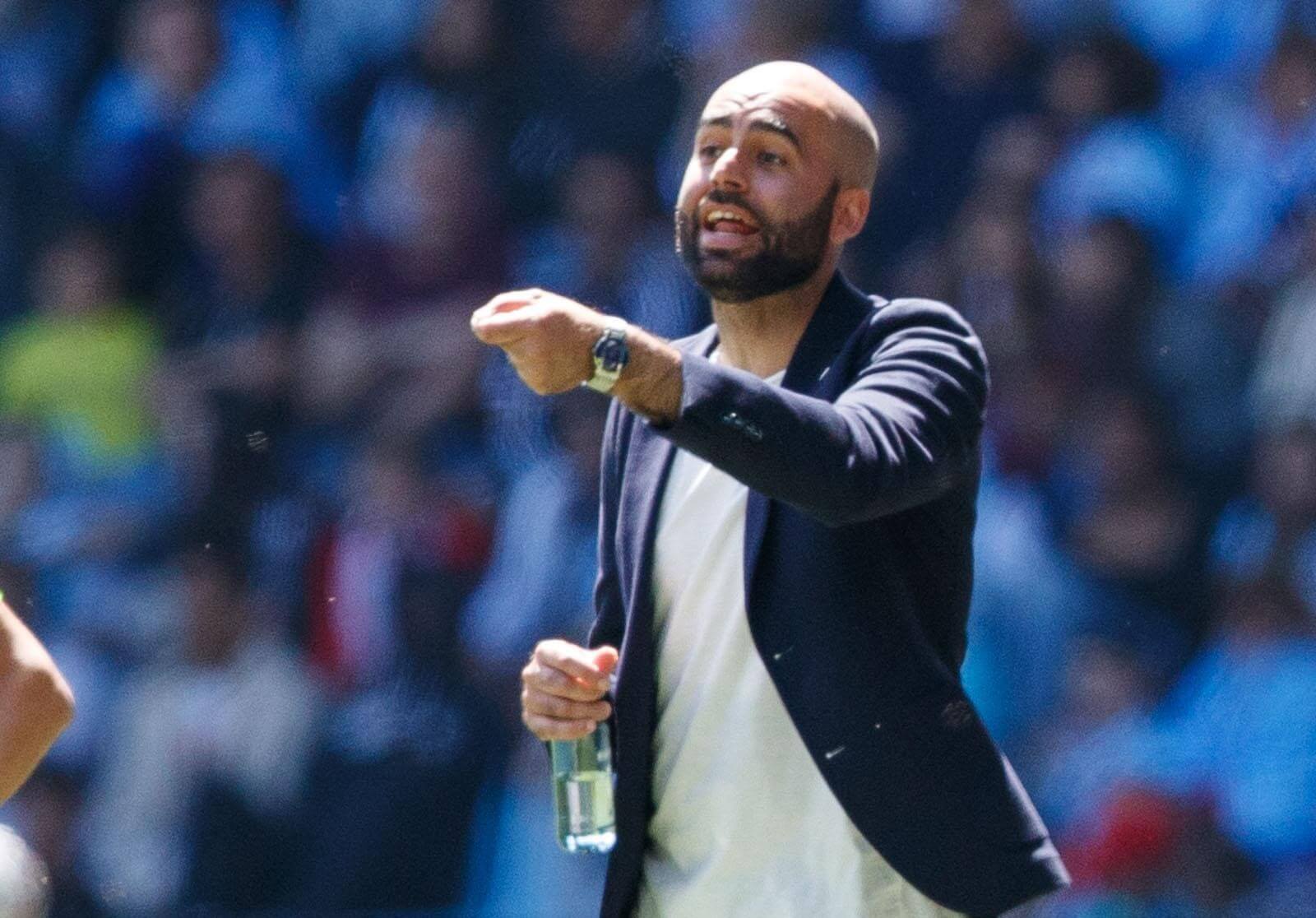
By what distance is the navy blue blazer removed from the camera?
237 cm

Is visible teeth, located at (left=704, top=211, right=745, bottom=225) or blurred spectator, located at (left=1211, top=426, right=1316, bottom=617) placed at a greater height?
visible teeth, located at (left=704, top=211, right=745, bottom=225)

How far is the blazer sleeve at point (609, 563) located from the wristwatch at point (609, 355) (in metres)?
0.56

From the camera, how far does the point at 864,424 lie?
2.30 m

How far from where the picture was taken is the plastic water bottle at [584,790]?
254cm

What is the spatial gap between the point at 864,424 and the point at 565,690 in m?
0.51

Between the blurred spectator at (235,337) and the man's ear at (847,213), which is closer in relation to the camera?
the man's ear at (847,213)

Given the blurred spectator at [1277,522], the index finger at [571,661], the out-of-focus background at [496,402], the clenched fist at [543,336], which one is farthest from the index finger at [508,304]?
the blurred spectator at [1277,522]

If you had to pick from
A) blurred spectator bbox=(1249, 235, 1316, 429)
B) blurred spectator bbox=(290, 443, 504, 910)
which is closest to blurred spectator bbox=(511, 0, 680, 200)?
blurred spectator bbox=(290, 443, 504, 910)

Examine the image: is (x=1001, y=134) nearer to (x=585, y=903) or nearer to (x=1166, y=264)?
(x=1166, y=264)

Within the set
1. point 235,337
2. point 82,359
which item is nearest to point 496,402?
point 235,337

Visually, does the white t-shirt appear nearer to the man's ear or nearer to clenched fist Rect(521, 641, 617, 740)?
clenched fist Rect(521, 641, 617, 740)

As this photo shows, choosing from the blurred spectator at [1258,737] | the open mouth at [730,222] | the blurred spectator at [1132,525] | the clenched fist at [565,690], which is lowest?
the blurred spectator at [1258,737]

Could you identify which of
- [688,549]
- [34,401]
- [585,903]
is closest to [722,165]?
[688,549]

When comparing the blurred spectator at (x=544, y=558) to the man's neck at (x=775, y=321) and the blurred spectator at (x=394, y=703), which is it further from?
the man's neck at (x=775, y=321)
